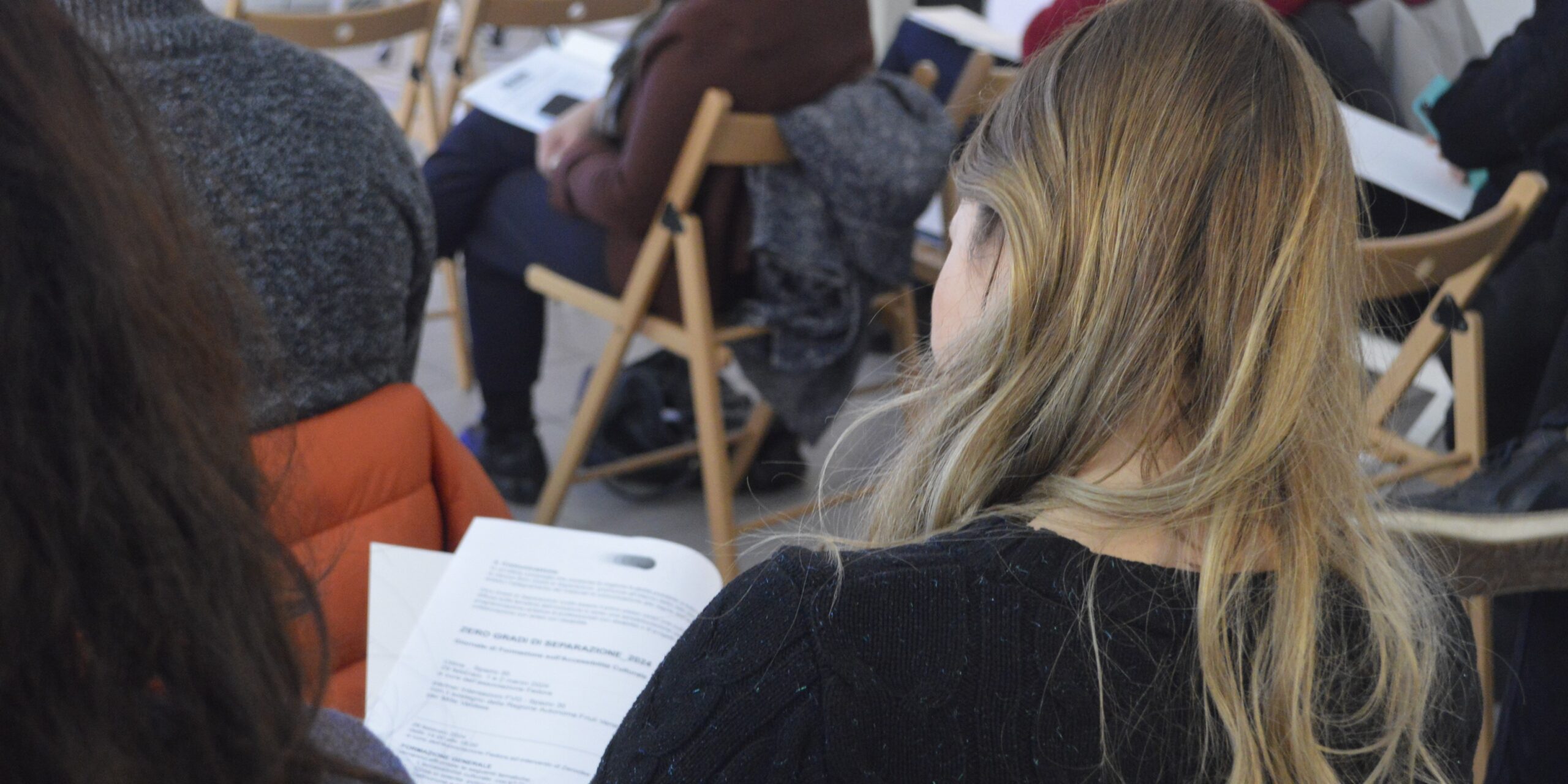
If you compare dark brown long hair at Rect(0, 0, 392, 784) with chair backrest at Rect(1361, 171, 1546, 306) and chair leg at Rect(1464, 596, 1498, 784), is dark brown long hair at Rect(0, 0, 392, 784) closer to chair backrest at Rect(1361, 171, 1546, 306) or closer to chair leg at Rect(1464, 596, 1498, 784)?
chair backrest at Rect(1361, 171, 1546, 306)

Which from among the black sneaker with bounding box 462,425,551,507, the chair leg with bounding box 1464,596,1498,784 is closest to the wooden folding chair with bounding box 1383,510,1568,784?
the chair leg with bounding box 1464,596,1498,784

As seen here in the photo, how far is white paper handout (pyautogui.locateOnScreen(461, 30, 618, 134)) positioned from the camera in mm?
2125

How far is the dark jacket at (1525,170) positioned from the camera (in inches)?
73.9

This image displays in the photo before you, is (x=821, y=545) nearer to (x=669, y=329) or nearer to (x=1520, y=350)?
(x=669, y=329)

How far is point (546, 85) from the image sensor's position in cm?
223

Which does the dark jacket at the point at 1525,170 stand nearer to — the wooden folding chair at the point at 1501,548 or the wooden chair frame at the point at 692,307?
the wooden folding chair at the point at 1501,548

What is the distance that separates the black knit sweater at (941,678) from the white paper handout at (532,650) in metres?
0.15

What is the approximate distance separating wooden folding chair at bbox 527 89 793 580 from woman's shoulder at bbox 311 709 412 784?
1.17 meters

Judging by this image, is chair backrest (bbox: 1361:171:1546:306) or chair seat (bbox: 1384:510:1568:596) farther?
chair backrest (bbox: 1361:171:1546:306)

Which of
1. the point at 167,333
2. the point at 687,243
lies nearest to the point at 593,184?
the point at 687,243

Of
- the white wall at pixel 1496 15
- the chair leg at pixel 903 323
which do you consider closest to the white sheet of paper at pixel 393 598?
the chair leg at pixel 903 323

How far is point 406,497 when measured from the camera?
1147mm

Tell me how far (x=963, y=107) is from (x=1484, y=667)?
1141 mm

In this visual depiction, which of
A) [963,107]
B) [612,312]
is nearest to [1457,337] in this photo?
[963,107]
